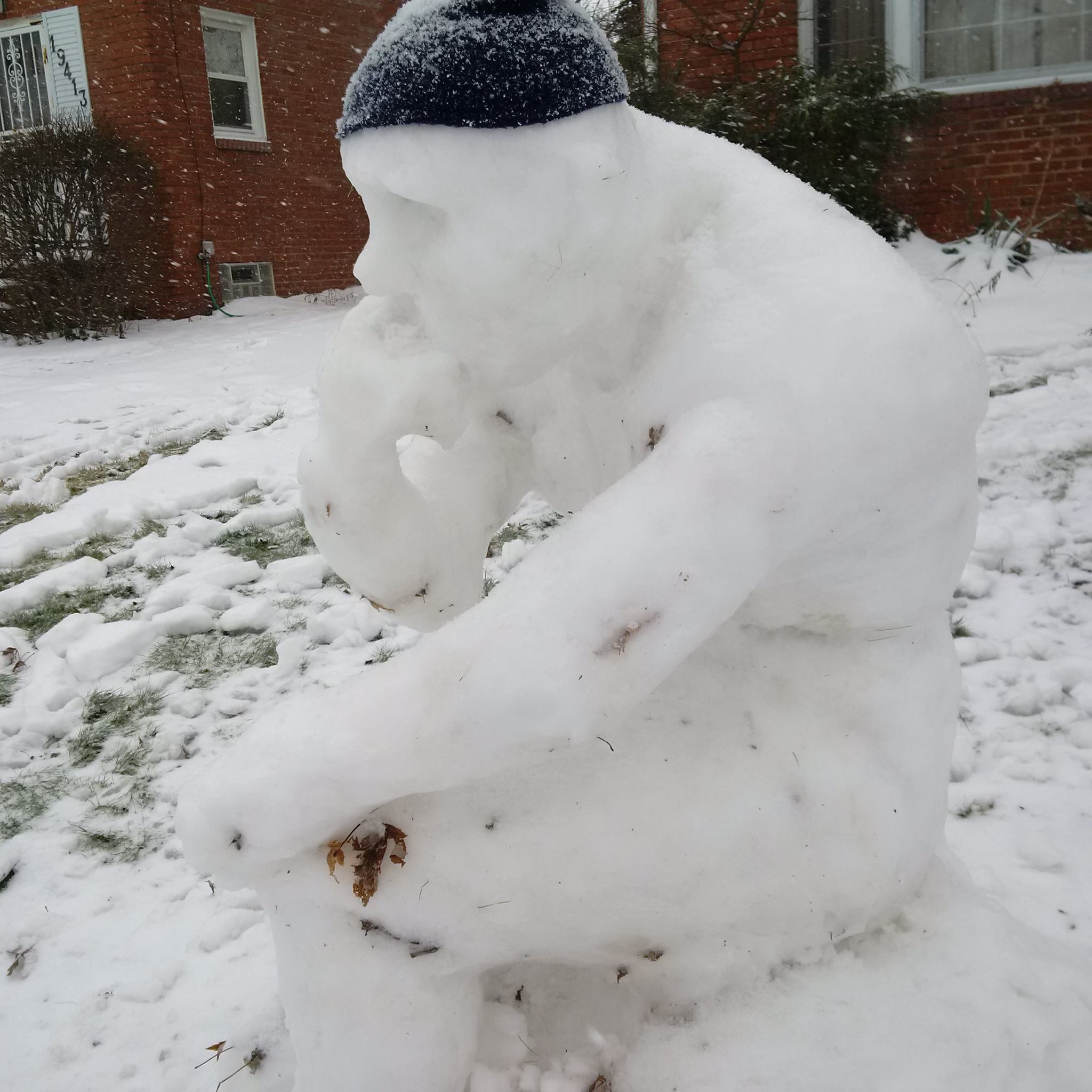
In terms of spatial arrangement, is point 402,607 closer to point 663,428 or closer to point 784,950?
point 663,428

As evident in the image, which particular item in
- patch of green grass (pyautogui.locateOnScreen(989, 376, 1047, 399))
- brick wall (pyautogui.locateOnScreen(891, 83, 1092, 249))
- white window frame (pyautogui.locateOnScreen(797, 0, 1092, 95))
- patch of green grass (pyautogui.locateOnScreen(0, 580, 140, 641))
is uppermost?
white window frame (pyautogui.locateOnScreen(797, 0, 1092, 95))

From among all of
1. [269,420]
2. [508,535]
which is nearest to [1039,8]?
[269,420]

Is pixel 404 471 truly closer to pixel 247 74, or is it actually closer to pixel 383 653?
pixel 383 653

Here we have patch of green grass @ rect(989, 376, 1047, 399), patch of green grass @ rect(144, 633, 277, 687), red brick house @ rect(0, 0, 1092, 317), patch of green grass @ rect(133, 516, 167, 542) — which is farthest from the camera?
red brick house @ rect(0, 0, 1092, 317)

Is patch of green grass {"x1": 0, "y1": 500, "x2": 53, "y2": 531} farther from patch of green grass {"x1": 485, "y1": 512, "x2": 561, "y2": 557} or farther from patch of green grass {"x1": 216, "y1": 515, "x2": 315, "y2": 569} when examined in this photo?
patch of green grass {"x1": 485, "y1": 512, "x2": 561, "y2": 557}

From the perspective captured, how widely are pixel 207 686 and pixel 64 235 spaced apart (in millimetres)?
7625

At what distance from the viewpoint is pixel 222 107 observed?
36.5 feet

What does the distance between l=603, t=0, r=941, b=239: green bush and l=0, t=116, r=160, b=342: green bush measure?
503 cm

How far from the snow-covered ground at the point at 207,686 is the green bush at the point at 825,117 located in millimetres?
1830

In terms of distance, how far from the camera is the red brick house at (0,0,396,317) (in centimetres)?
1013

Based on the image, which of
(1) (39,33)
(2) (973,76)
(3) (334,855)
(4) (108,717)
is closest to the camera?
(3) (334,855)

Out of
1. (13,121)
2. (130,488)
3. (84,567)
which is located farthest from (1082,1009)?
(13,121)

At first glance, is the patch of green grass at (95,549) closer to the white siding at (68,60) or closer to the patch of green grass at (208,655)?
the patch of green grass at (208,655)

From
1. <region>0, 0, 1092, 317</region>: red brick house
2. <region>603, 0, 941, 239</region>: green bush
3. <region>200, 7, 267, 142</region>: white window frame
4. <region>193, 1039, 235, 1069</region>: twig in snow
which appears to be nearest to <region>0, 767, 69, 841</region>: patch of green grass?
<region>193, 1039, 235, 1069</region>: twig in snow
